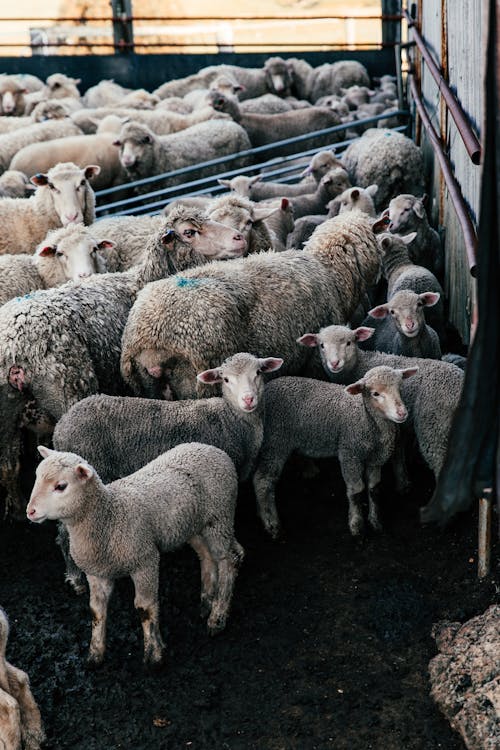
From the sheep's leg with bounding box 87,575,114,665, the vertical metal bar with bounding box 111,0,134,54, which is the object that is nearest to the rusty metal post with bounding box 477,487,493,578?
the sheep's leg with bounding box 87,575,114,665

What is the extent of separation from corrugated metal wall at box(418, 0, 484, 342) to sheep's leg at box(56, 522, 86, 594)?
2419mm

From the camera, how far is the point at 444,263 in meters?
7.96

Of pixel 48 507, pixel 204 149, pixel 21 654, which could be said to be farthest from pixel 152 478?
pixel 204 149

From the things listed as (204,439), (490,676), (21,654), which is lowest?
(21,654)

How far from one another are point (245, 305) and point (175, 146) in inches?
212

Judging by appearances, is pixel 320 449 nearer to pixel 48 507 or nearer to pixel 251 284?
pixel 251 284

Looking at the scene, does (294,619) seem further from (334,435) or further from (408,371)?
(408,371)

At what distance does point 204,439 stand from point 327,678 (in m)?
1.41

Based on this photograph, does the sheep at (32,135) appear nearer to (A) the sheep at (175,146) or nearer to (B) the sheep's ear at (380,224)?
(A) the sheep at (175,146)

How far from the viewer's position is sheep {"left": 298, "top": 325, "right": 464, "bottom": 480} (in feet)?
16.2

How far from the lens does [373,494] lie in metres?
4.94

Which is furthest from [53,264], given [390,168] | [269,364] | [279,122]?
[279,122]

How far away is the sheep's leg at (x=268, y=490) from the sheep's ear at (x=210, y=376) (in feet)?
1.87

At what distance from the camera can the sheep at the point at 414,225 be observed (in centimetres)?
756
